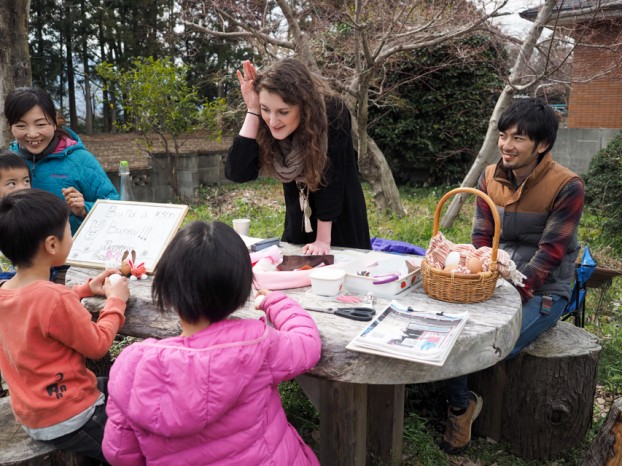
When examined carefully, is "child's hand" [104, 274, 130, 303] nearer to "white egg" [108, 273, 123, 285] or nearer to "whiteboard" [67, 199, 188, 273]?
"white egg" [108, 273, 123, 285]

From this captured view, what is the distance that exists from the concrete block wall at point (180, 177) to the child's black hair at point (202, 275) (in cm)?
796

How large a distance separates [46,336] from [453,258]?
149 cm

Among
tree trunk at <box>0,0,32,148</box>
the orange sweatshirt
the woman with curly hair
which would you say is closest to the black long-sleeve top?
the woman with curly hair

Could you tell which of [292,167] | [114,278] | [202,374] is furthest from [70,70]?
[202,374]

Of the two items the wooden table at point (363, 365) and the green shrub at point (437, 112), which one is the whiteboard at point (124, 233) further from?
the green shrub at point (437, 112)

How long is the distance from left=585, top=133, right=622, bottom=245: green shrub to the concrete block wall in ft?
21.1

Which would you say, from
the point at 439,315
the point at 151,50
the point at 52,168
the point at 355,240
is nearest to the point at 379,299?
the point at 439,315

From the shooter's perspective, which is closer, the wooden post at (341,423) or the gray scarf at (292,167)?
the wooden post at (341,423)

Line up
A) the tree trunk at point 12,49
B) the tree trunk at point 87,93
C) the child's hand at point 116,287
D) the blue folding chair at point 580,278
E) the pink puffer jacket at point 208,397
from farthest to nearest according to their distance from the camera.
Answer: the tree trunk at point 87,93 → the tree trunk at point 12,49 → the blue folding chair at point 580,278 → the child's hand at point 116,287 → the pink puffer jacket at point 208,397

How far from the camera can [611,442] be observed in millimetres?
1853

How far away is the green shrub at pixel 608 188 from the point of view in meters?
5.90

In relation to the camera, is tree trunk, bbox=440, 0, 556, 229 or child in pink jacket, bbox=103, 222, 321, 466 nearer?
child in pink jacket, bbox=103, 222, 321, 466

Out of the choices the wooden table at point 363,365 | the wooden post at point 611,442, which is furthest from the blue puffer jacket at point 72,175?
the wooden post at point 611,442

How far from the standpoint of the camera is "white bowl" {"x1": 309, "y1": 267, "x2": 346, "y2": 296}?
2.11m
